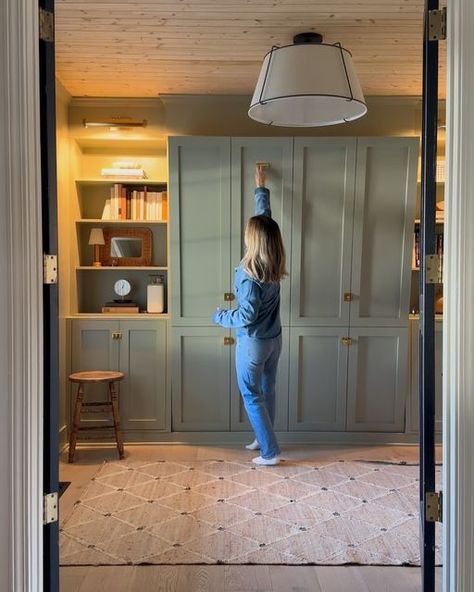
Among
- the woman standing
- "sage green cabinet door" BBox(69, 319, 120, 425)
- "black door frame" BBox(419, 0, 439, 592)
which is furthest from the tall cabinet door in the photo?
"black door frame" BBox(419, 0, 439, 592)

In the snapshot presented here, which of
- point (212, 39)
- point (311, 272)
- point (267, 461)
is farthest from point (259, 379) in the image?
Result: point (212, 39)

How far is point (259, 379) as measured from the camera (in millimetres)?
3777

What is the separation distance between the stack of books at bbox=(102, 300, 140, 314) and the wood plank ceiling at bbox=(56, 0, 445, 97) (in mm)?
1587

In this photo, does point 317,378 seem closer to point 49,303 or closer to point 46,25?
point 49,303

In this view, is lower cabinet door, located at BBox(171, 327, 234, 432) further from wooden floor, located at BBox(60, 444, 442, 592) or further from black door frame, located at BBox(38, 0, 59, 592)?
black door frame, located at BBox(38, 0, 59, 592)

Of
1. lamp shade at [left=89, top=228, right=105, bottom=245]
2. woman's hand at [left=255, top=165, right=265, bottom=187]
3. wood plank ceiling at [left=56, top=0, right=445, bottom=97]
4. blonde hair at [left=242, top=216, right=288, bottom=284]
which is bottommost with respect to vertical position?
blonde hair at [left=242, top=216, right=288, bottom=284]

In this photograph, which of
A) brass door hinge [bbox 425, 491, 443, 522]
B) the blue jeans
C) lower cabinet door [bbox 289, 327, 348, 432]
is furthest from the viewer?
lower cabinet door [bbox 289, 327, 348, 432]

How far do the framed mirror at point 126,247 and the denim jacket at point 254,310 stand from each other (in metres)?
1.09

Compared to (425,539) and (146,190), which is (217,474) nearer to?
(425,539)

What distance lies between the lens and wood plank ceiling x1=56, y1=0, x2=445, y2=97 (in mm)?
2873

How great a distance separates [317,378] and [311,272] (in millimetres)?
782

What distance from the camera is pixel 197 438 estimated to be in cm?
432

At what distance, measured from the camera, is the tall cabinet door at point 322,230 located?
13.6 feet

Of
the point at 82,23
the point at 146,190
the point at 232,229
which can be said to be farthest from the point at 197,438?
the point at 82,23
